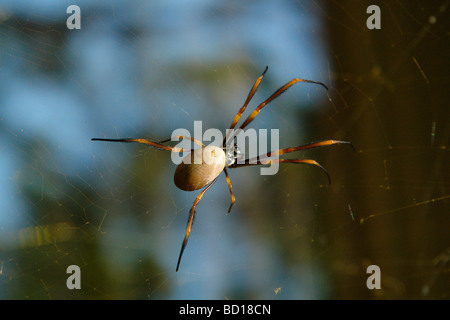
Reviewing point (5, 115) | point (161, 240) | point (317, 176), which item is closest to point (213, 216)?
point (161, 240)

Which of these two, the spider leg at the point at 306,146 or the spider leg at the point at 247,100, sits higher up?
the spider leg at the point at 247,100

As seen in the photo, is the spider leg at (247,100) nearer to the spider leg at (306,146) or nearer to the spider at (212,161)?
the spider at (212,161)

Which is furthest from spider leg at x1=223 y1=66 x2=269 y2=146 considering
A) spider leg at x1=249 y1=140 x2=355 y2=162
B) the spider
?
spider leg at x1=249 y1=140 x2=355 y2=162

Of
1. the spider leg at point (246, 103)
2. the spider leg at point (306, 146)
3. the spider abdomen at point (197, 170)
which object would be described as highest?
the spider leg at point (246, 103)

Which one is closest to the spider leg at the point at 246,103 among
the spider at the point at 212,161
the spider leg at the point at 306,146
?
the spider at the point at 212,161

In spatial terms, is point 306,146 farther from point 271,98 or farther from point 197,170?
point 197,170

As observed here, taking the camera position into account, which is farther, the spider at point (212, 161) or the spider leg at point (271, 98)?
the spider leg at point (271, 98)

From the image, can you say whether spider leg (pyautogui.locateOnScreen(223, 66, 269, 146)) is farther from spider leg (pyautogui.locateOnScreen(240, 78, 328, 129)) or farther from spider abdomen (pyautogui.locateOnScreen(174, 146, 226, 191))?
spider abdomen (pyautogui.locateOnScreen(174, 146, 226, 191))

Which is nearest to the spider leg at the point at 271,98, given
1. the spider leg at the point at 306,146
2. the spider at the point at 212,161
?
the spider at the point at 212,161

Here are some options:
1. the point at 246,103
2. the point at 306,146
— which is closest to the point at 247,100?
the point at 246,103
